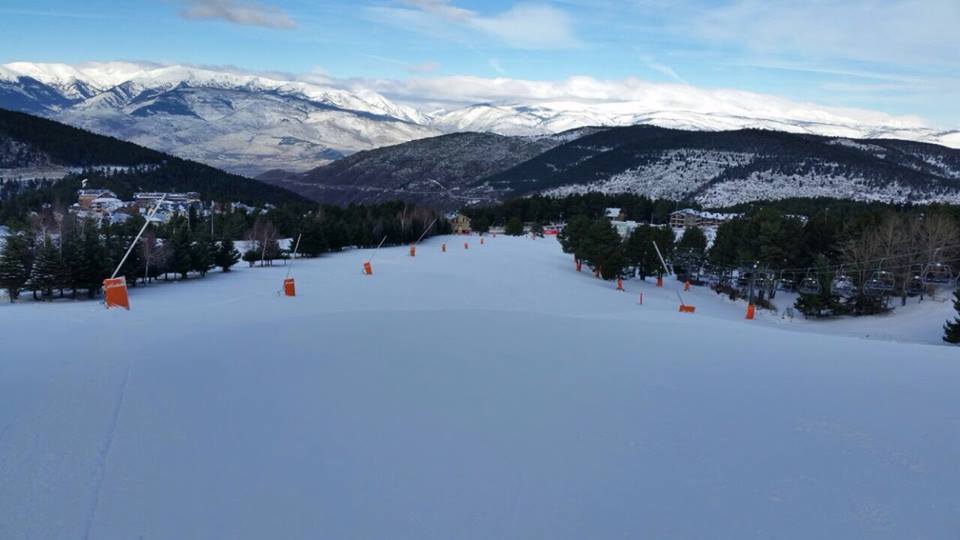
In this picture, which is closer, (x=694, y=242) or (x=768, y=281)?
(x=768, y=281)

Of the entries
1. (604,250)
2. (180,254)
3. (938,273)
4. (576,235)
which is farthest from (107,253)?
(938,273)

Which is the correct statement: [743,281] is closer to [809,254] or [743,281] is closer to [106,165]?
[809,254]

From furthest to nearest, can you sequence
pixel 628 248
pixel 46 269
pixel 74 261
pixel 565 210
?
pixel 565 210, pixel 628 248, pixel 74 261, pixel 46 269

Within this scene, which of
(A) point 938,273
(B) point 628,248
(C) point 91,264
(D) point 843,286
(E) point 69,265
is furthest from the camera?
(B) point 628,248

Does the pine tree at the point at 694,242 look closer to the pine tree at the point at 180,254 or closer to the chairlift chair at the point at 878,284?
the chairlift chair at the point at 878,284

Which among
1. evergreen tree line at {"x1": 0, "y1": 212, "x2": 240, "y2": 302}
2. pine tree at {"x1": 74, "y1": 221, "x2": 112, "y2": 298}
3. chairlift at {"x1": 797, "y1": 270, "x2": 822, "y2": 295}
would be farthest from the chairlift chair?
pine tree at {"x1": 74, "y1": 221, "x2": 112, "y2": 298}

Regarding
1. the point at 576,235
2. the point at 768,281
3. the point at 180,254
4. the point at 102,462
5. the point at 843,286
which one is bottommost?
the point at 843,286

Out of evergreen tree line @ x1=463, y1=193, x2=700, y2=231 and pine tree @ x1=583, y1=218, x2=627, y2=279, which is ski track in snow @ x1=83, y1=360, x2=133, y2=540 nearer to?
pine tree @ x1=583, y1=218, x2=627, y2=279
